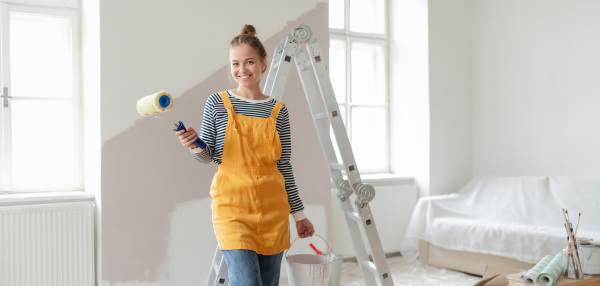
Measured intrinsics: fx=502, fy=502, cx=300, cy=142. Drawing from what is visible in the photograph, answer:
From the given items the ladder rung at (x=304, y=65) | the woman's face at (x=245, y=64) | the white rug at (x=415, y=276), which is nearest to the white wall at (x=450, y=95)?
the white rug at (x=415, y=276)

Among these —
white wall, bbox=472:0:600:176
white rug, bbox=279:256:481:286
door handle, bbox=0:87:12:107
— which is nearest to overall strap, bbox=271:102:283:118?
white rug, bbox=279:256:481:286

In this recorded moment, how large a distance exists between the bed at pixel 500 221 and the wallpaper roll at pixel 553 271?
0.95 meters

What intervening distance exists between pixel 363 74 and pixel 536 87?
4.65 feet

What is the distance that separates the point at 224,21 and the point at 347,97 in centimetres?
159

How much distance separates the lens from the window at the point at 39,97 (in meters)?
3.00

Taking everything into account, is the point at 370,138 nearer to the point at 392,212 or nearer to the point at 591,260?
the point at 392,212

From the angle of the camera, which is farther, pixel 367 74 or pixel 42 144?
pixel 367 74

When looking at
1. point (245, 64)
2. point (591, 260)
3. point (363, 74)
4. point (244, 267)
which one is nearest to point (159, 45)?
point (245, 64)

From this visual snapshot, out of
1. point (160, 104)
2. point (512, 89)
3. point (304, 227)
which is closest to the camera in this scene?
point (160, 104)

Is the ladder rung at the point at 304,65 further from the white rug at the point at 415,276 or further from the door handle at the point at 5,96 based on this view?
the door handle at the point at 5,96

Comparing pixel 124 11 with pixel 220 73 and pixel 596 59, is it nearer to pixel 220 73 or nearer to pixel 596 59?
pixel 220 73

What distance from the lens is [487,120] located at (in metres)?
4.40

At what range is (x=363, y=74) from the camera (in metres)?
4.46

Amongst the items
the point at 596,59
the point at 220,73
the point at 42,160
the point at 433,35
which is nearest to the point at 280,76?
the point at 220,73
